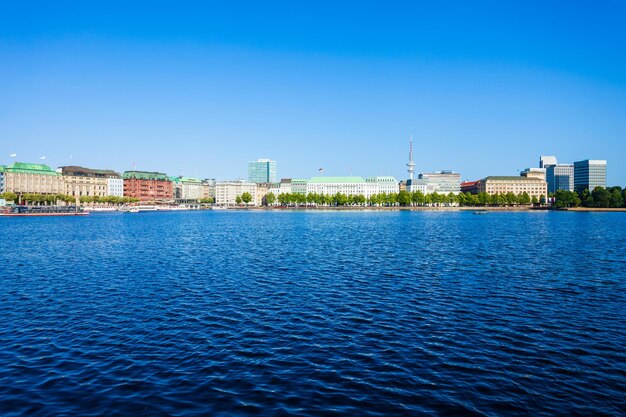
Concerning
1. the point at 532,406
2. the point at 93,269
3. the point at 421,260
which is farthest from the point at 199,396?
the point at 421,260

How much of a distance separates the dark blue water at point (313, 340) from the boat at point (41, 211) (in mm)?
143905

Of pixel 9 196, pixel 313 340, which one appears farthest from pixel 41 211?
pixel 313 340

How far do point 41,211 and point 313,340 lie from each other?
176091 mm

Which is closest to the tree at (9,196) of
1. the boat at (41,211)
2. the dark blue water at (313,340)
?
the boat at (41,211)

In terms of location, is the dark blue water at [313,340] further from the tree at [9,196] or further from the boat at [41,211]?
the tree at [9,196]

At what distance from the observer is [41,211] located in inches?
6545

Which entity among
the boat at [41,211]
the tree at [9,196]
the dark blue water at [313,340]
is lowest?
the dark blue water at [313,340]

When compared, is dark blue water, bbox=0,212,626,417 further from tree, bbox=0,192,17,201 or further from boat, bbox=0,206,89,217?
tree, bbox=0,192,17,201

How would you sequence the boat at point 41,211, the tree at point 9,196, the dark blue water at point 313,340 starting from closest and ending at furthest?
the dark blue water at point 313,340 < the boat at point 41,211 < the tree at point 9,196

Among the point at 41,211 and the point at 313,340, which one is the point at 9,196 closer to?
the point at 41,211

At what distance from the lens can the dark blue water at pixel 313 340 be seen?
1386 cm

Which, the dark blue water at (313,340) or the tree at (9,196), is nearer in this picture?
the dark blue water at (313,340)

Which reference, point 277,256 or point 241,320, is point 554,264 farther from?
point 241,320

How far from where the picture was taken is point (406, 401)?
13.8 metres
